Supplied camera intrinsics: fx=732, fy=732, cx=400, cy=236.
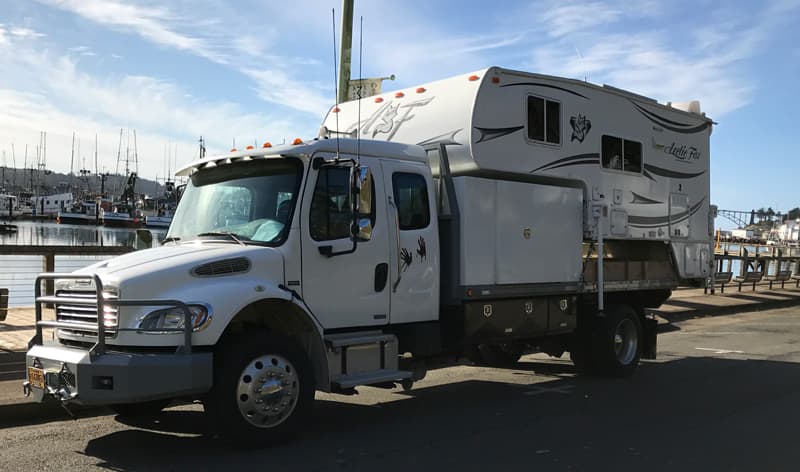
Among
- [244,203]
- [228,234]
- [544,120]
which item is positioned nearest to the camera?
[228,234]

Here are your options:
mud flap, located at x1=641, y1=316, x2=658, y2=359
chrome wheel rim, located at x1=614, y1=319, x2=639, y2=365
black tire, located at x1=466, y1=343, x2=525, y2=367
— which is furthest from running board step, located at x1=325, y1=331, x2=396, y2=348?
mud flap, located at x1=641, y1=316, x2=658, y2=359

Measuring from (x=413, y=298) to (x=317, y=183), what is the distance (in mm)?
1685

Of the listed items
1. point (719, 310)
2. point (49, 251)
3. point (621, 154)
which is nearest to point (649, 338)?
point (621, 154)

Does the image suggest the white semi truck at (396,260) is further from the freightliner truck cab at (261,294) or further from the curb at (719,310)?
the curb at (719,310)

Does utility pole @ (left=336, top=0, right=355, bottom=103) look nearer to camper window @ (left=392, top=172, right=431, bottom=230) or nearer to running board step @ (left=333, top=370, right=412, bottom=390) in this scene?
camper window @ (left=392, top=172, right=431, bottom=230)

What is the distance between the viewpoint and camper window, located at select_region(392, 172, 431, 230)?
7.56m

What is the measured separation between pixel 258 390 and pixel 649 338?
6.85 m

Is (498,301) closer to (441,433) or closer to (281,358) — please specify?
(441,433)

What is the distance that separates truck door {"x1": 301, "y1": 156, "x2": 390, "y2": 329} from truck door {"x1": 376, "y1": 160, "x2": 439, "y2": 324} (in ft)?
0.41

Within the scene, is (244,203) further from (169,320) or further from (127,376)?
(127,376)

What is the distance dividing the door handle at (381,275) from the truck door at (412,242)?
0.23 ft

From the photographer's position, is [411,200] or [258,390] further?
[411,200]

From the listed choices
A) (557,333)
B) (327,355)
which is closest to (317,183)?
(327,355)

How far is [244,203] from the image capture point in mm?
6859
